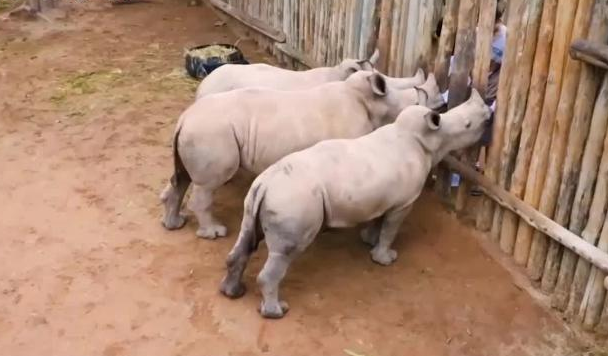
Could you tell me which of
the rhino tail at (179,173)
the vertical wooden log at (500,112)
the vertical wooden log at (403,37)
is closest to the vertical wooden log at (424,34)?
the vertical wooden log at (403,37)

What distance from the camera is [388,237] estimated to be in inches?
193

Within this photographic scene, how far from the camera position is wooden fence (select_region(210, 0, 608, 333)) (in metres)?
4.24

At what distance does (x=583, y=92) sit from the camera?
4.24 m

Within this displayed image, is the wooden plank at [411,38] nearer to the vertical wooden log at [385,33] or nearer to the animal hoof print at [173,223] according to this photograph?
the vertical wooden log at [385,33]

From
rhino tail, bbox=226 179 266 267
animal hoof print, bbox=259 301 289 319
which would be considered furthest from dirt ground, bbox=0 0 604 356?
rhino tail, bbox=226 179 266 267

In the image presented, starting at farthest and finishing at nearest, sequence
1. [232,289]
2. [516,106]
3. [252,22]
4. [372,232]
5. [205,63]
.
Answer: [252,22] < [205,63] < [372,232] < [516,106] < [232,289]

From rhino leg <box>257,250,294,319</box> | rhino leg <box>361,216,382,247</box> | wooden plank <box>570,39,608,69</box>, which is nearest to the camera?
A: wooden plank <box>570,39,608,69</box>

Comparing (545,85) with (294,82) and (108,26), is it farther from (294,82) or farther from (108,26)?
(108,26)

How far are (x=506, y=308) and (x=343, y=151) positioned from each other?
130cm

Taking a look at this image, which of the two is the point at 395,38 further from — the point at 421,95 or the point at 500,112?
the point at 500,112

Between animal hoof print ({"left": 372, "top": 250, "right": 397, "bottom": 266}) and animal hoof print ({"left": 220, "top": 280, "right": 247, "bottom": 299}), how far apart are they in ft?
2.93

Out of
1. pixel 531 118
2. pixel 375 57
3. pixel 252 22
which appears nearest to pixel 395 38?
pixel 375 57

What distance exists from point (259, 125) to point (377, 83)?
83 centimetres

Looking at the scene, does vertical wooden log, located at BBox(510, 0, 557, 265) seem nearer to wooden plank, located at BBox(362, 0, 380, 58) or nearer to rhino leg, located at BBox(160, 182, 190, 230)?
wooden plank, located at BBox(362, 0, 380, 58)
